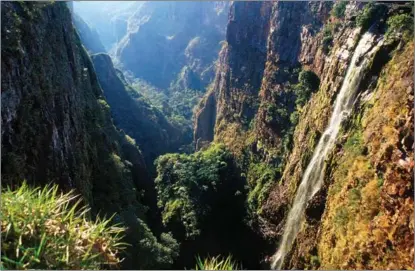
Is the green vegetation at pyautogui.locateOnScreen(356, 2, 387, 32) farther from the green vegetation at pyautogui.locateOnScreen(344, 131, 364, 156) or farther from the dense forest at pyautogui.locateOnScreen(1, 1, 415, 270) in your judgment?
the green vegetation at pyautogui.locateOnScreen(344, 131, 364, 156)

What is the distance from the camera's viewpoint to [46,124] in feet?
57.7

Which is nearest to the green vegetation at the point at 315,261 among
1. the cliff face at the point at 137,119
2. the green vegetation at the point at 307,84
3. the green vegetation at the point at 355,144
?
the green vegetation at the point at 355,144

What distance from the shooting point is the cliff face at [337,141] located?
46.5 ft

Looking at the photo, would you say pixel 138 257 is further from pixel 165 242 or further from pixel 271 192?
pixel 271 192

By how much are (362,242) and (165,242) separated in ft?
58.2

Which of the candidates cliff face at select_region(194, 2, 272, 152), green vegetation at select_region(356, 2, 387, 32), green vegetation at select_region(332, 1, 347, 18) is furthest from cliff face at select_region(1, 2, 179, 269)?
cliff face at select_region(194, 2, 272, 152)

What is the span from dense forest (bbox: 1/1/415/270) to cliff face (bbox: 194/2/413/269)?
0.09 m

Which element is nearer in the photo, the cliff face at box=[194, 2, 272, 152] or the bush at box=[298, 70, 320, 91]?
the bush at box=[298, 70, 320, 91]

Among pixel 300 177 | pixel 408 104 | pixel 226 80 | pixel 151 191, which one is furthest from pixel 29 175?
pixel 226 80

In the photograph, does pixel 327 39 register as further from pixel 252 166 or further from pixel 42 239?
pixel 42 239

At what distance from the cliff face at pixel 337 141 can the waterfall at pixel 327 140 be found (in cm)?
69

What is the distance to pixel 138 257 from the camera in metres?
21.4

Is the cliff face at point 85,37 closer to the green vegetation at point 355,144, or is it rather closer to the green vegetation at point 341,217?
the green vegetation at point 355,144

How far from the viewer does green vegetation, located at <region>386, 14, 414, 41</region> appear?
61.5 feet
